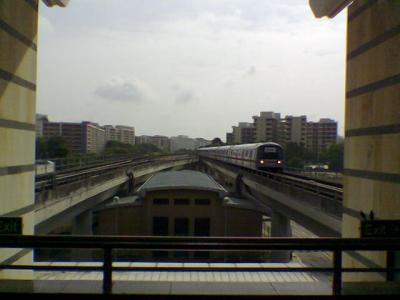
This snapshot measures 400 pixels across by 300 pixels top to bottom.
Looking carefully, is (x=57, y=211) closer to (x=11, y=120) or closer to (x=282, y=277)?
(x=11, y=120)

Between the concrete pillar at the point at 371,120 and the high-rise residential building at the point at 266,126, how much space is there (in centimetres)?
17146

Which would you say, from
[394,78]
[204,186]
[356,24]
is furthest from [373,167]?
[204,186]

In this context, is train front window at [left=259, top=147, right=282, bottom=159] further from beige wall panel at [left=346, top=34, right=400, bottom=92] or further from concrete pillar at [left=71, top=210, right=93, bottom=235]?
beige wall panel at [left=346, top=34, right=400, bottom=92]

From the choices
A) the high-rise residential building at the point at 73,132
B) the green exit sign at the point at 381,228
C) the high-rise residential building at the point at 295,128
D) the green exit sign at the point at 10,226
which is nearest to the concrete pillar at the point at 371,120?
the green exit sign at the point at 381,228

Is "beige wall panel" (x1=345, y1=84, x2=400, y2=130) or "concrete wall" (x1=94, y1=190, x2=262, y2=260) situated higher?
"beige wall panel" (x1=345, y1=84, x2=400, y2=130)

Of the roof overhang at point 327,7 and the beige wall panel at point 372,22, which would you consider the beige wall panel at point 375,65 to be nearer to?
the beige wall panel at point 372,22

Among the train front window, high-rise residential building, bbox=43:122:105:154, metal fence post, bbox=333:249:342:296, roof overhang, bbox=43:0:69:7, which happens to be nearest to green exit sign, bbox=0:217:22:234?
metal fence post, bbox=333:249:342:296

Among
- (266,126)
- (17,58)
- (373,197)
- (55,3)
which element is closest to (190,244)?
(373,197)

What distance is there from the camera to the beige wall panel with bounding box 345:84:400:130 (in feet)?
21.6

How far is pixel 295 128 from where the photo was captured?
581ft

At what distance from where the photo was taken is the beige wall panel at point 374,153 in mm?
6527

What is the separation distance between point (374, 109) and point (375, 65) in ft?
2.33

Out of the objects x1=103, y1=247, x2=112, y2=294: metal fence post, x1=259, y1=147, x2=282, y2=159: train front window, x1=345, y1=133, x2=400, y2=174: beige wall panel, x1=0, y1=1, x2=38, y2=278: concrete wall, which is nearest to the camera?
x1=103, y1=247, x2=112, y2=294: metal fence post

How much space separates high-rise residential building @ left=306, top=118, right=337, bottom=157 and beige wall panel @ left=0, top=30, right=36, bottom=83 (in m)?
169
